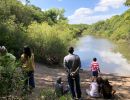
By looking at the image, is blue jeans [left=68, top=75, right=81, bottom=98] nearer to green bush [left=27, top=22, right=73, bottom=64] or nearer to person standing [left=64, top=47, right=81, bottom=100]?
person standing [left=64, top=47, right=81, bottom=100]

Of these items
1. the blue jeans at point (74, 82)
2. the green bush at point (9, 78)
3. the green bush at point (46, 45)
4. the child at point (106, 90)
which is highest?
the green bush at point (46, 45)

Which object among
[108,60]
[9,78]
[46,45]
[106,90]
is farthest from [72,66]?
[108,60]

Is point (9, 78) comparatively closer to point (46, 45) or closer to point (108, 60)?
point (46, 45)

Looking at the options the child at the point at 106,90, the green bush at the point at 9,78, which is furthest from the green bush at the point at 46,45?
the green bush at the point at 9,78

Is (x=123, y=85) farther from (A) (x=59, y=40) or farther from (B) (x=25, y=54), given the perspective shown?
(A) (x=59, y=40)

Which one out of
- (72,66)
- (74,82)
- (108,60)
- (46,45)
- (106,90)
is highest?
(46,45)

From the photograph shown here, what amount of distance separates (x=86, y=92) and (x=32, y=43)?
14497 millimetres

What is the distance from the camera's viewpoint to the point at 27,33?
1078 inches

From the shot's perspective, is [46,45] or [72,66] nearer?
[72,66]

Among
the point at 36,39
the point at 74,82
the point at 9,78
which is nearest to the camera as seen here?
the point at 9,78

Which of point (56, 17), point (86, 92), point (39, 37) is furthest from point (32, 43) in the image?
point (56, 17)

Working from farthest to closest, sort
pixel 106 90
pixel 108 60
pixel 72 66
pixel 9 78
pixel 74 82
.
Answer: pixel 108 60 → pixel 106 90 → pixel 74 82 → pixel 72 66 → pixel 9 78

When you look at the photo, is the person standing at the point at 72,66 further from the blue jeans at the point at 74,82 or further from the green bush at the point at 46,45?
the green bush at the point at 46,45

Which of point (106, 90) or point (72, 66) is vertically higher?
point (72, 66)
